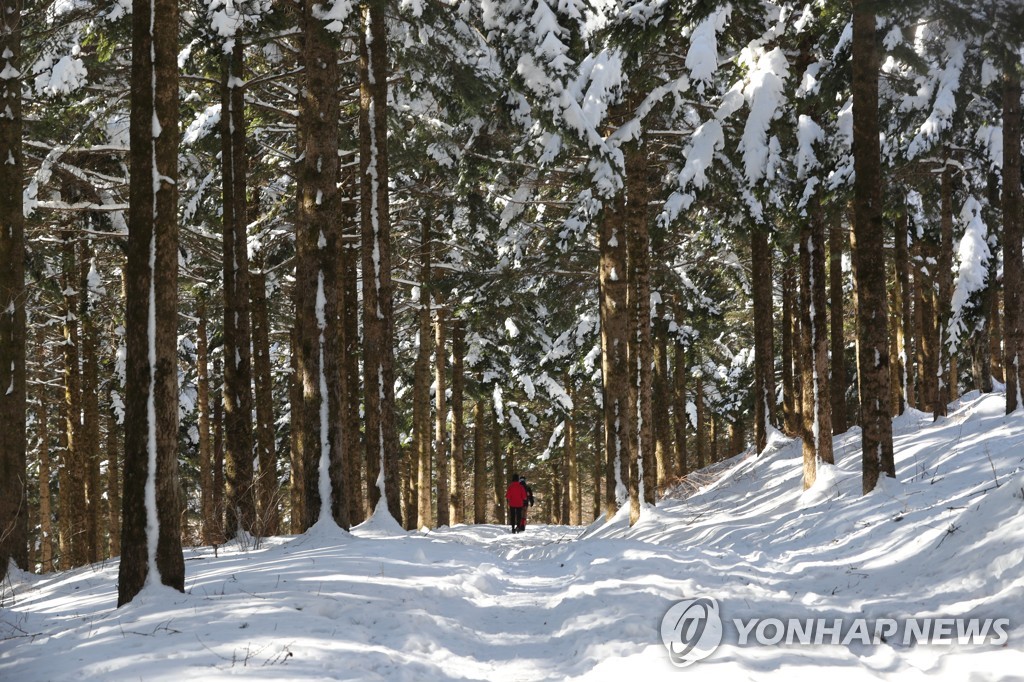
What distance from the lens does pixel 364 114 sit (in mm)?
14664

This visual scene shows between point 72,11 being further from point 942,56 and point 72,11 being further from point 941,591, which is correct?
point 942,56

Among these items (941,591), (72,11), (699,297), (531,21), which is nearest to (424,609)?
(941,591)

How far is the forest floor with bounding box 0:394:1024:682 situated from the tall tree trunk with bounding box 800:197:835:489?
7.38 feet

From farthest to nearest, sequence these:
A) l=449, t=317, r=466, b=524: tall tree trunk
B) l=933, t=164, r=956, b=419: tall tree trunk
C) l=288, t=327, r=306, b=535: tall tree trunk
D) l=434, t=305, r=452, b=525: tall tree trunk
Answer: l=449, t=317, r=466, b=524: tall tree trunk < l=434, t=305, r=452, b=525: tall tree trunk < l=933, t=164, r=956, b=419: tall tree trunk < l=288, t=327, r=306, b=535: tall tree trunk

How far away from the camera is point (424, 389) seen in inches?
800

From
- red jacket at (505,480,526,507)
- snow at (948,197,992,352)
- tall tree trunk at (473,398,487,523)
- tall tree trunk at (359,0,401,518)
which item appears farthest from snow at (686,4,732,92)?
tall tree trunk at (473,398,487,523)

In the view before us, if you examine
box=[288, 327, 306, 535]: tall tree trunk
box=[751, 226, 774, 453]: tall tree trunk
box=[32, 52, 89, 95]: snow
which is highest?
box=[32, 52, 89, 95]: snow

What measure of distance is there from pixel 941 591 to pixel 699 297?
1541 centimetres

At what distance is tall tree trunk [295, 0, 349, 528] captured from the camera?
453 inches

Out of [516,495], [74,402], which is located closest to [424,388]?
[516,495]

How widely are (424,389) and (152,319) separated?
13088 millimetres

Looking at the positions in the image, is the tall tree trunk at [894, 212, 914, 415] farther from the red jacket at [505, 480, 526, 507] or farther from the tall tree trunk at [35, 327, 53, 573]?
the tall tree trunk at [35, 327, 53, 573]

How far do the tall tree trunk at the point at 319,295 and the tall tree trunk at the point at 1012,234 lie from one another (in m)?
12.5

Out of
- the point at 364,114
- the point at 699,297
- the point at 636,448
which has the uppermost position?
the point at 364,114
